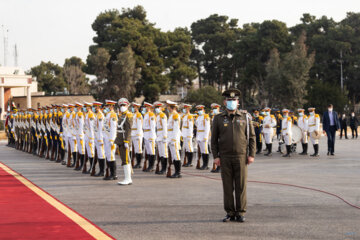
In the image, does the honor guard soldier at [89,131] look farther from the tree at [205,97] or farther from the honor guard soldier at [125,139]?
the tree at [205,97]

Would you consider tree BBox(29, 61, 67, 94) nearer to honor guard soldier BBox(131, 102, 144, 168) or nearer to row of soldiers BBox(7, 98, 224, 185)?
row of soldiers BBox(7, 98, 224, 185)

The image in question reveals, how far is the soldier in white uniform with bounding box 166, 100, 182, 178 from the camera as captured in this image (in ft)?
44.4

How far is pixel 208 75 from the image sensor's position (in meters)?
76.8

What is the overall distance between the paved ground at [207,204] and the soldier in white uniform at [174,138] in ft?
1.19

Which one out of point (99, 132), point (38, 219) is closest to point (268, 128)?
point (99, 132)

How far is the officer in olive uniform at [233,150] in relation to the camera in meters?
7.85

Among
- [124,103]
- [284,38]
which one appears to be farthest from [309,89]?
[124,103]

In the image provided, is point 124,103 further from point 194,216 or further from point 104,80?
point 104,80

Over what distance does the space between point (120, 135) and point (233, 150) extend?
16.6 feet

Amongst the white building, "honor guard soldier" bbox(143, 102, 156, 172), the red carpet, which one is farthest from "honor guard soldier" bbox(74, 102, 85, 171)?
the white building

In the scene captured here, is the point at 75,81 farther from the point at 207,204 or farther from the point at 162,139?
the point at 207,204

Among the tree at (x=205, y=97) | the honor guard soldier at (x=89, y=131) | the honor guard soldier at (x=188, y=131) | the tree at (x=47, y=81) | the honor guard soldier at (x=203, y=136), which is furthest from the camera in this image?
the tree at (x=47, y=81)

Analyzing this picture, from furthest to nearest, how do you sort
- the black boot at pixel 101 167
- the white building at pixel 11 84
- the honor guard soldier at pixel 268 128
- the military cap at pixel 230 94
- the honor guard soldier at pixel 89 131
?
the white building at pixel 11 84 < the honor guard soldier at pixel 268 128 < the honor guard soldier at pixel 89 131 < the black boot at pixel 101 167 < the military cap at pixel 230 94

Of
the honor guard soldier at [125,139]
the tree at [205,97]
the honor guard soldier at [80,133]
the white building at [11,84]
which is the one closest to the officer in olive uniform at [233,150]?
the honor guard soldier at [125,139]
